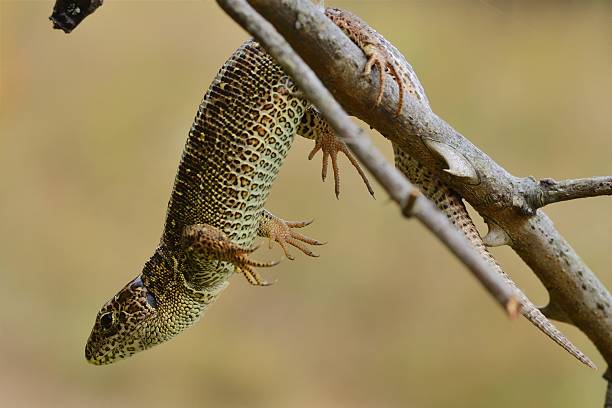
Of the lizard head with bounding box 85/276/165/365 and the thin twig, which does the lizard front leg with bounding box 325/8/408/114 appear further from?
the lizard head with bounding box 85/276/165/365

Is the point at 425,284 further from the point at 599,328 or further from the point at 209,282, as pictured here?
the point at 599,328

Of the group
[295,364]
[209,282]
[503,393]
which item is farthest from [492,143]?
[209,282]

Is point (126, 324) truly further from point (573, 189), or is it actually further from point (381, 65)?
point (573, 189)

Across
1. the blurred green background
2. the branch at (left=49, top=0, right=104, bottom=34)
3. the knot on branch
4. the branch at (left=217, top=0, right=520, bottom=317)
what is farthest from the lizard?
the blurred green background

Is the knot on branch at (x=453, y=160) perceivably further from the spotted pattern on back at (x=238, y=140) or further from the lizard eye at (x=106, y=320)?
the lizard eye at (x=106, y=320)

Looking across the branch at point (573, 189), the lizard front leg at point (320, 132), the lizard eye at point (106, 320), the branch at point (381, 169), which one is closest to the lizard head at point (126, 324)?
the lizard eye at point (106, 320)
